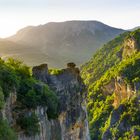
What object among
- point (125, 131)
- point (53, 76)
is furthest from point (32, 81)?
point (125, 131)

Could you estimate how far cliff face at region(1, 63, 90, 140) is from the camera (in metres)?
55.3

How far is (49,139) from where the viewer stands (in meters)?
54.1

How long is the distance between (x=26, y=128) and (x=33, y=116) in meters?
1.64

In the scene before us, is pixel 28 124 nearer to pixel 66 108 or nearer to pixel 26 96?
pixel 26 96

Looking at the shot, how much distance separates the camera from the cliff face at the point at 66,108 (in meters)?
55.3

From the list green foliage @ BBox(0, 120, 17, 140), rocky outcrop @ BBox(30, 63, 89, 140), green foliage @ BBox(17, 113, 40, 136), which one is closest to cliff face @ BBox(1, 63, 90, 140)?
rocky outcrop @ BBox(30, 63, 89, 140)

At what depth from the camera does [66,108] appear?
66.1 meters

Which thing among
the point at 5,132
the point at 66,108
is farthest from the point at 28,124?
the point at 66,108

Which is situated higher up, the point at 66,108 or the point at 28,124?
the point at 28,124

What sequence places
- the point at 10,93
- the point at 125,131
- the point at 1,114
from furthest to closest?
the point at 125,131
the point at 10,93
the point at 1,114

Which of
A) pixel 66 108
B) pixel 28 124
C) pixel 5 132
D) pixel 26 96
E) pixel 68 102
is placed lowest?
pixel 66 108

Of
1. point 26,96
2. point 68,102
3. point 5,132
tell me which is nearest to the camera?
point 5,132

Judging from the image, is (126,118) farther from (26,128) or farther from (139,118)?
(26,128)

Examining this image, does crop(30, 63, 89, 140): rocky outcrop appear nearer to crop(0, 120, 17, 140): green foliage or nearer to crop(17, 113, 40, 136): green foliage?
crop(17, 113, 40, 136): green foliage
